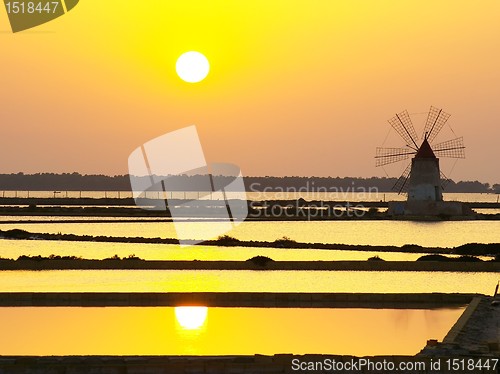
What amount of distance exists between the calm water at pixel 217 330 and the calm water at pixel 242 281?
10.7 ft

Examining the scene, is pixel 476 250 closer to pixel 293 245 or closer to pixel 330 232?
pixel 293 245

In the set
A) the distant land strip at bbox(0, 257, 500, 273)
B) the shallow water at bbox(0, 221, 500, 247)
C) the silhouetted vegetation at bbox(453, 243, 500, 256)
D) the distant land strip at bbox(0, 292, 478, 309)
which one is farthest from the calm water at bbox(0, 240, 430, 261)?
the distant land strip at bbox(0, 292, 478, 309)

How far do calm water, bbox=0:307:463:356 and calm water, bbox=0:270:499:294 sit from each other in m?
3.26

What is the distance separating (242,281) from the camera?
25828mm

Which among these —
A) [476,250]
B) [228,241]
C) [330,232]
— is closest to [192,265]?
[476,250]

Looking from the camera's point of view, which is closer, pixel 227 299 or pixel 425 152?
pixel 227 299

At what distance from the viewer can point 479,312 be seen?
18938 mm

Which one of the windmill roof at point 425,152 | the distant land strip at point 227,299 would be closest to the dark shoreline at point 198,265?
the distant land strip at point 227,299

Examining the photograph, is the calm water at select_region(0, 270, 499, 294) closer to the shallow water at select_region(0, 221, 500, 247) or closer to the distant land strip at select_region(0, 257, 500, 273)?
the distant land strip at select_region(0, 257, 500, 273)

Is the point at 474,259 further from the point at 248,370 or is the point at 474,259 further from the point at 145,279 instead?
the point at 248,370

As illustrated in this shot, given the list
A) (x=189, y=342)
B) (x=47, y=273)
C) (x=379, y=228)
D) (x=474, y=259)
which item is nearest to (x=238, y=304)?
(x=189, y=342)

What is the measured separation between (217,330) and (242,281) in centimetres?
871

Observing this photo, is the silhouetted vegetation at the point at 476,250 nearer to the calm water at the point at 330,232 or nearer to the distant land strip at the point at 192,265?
the calm water at the point at 330,232

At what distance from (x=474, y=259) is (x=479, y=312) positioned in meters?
14.4
